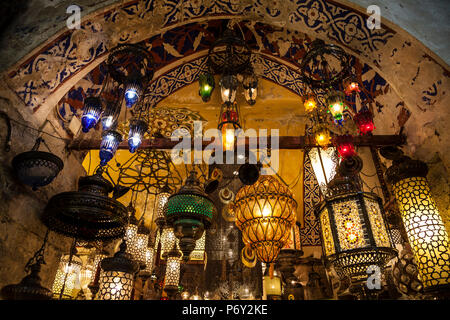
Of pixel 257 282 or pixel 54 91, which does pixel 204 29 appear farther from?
pixel 257 282

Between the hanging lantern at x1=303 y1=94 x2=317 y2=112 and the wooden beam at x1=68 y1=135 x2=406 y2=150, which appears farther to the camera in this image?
the hanging lantern at x1=303 y1=94 x2=317 y2=112

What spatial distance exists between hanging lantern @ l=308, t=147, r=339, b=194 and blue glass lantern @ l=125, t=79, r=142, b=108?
1.91m

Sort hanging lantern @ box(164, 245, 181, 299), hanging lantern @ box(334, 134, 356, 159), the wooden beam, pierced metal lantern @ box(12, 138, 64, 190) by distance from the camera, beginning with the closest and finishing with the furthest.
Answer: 1. pierced metal lantern @ box(12, 138, 64, 190)
2. hanging lantern @ box(334, 134, 356, 159)
3. the wooden beam
4. hanging lantern @ box(164, 245, 181, 299)

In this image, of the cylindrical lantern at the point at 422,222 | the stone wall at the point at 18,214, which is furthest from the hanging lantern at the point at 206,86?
the cylindrical lantern at the point at 422,222

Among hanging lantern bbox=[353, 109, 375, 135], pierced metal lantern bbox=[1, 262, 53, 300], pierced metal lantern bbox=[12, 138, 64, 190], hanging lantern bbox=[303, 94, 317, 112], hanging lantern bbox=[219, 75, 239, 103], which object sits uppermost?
hanging lantern bbox=[303, 94, 317, 112]

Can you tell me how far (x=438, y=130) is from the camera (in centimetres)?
256

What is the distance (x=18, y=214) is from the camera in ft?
8.20

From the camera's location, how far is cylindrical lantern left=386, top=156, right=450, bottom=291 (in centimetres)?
207

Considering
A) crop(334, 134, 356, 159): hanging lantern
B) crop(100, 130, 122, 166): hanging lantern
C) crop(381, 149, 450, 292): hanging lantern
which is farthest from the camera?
crop(334, 134, 356, 159): hanging lantern

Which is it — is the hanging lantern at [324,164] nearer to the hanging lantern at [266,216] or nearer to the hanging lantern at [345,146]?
the hanging lantern at [345,146]

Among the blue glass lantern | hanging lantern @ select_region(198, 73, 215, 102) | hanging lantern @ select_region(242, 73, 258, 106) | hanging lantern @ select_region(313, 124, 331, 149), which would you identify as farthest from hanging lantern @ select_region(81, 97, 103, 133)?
hanging lantern @ select_region(313, 124, 331, 149)

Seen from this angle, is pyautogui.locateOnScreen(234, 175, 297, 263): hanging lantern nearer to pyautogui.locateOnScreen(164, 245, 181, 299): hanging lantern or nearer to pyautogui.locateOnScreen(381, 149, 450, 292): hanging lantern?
pyautogui.locateOnScreen(381, 149, 450, 292): hanging lantern
